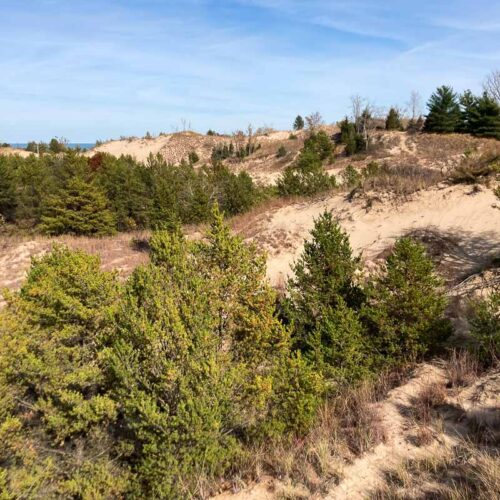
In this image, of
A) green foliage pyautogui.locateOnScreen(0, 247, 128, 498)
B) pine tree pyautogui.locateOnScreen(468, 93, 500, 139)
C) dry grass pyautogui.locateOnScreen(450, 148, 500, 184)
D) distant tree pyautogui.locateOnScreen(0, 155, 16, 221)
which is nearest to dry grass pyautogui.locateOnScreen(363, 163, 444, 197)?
dry grass pyautogui.locateOnScreen(450, 148, 500, 184)

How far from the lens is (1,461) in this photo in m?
4.51

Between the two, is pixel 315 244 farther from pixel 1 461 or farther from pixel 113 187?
pixel 113 187

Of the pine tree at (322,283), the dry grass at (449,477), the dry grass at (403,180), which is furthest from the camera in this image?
the dry grass at (403,180)

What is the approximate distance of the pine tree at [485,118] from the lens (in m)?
34.7

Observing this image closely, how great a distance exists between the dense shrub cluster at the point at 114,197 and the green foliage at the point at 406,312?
42.3 ft

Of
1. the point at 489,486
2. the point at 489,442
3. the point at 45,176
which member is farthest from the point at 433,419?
the point at 45,176

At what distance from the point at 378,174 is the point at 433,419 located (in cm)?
1488

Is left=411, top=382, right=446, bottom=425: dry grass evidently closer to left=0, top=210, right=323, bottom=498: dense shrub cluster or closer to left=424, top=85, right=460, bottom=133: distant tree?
left=0, top=210, right=323, bottom=498: dense shrub cluster

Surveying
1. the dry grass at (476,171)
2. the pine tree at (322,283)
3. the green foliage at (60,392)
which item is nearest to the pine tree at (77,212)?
the green foliage at (60,392)

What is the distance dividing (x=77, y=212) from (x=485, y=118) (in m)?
35.8

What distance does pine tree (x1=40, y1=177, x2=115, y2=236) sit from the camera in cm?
2445

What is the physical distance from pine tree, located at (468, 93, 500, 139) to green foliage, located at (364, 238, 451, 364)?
3559cm

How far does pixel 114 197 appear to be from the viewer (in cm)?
2916

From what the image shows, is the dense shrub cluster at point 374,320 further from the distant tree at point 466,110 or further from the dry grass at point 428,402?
the distant tree at point 466,110
